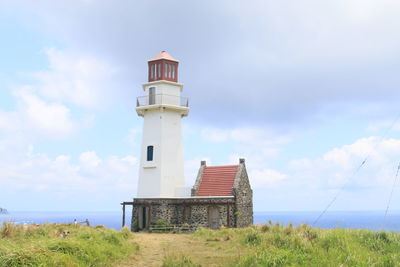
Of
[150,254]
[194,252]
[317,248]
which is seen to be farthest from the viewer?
[150,254]

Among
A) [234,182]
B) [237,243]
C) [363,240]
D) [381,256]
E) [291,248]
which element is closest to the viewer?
[381,256]

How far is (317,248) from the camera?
12258 millimetres

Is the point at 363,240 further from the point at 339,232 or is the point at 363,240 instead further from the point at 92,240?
the point at 92,240

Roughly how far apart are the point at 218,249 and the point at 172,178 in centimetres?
1265

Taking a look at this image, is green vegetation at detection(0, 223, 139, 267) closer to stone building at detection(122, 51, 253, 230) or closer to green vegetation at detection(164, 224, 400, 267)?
green vegetation at detection(164, 224, 400, 267)

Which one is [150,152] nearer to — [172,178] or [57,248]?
[172,178]

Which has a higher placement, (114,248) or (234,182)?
(234,182)

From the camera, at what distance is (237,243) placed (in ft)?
50.9

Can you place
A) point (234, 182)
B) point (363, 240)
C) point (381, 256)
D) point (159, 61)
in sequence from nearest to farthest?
point (381, 256) → point (363, 240) → point (234, 182) → point (159, 61)

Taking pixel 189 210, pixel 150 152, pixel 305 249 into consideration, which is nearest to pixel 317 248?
pixel 305 249

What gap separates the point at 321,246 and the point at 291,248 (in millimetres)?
889

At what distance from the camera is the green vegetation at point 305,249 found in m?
11.0

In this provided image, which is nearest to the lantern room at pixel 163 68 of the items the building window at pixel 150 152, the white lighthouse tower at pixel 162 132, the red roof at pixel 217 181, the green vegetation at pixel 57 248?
the white lighthouse tower at pixel 162 132

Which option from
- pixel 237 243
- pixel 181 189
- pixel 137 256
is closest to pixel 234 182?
pixel 181 189
